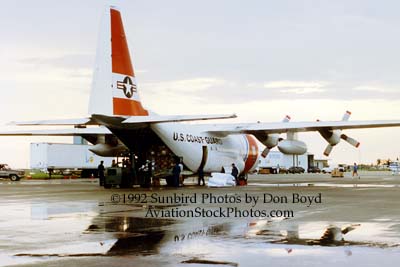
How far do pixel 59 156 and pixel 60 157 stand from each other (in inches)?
6.2

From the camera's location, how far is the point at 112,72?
27219 millimetres

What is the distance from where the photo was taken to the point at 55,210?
16.5 meters

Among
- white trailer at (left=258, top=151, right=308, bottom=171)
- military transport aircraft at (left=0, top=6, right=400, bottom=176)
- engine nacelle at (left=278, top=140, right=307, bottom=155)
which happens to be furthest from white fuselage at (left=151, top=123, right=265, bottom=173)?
white trailer at (left=258, top=151, right=308, bottom=171)

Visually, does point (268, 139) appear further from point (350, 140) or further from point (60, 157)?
point (60, 157)

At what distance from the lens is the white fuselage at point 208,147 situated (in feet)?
104

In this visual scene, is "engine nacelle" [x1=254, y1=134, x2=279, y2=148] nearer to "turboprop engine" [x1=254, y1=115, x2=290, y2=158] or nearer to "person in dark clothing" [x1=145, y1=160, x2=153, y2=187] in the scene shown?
"turboprop engine" [x1=254, y1=115, x2=290, y2=158]

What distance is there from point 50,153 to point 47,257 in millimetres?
49654

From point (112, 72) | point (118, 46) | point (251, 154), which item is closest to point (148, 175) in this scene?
point (112, 72)

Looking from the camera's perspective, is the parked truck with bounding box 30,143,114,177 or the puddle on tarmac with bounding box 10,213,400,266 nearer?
the puddle on tarmac with bounding box 10,213,400,266

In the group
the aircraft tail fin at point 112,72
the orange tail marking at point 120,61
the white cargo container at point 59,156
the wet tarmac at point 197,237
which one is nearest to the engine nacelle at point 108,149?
the orange tail marking at point 120,61

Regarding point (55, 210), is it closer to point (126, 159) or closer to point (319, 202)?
point (319, 202)

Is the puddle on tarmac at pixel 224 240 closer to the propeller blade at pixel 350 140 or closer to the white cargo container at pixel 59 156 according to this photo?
the propeller blade at pixel 350 140

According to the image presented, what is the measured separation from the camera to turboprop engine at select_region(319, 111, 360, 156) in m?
35.0

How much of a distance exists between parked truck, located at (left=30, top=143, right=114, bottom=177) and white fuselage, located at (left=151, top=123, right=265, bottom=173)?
19905 mm
